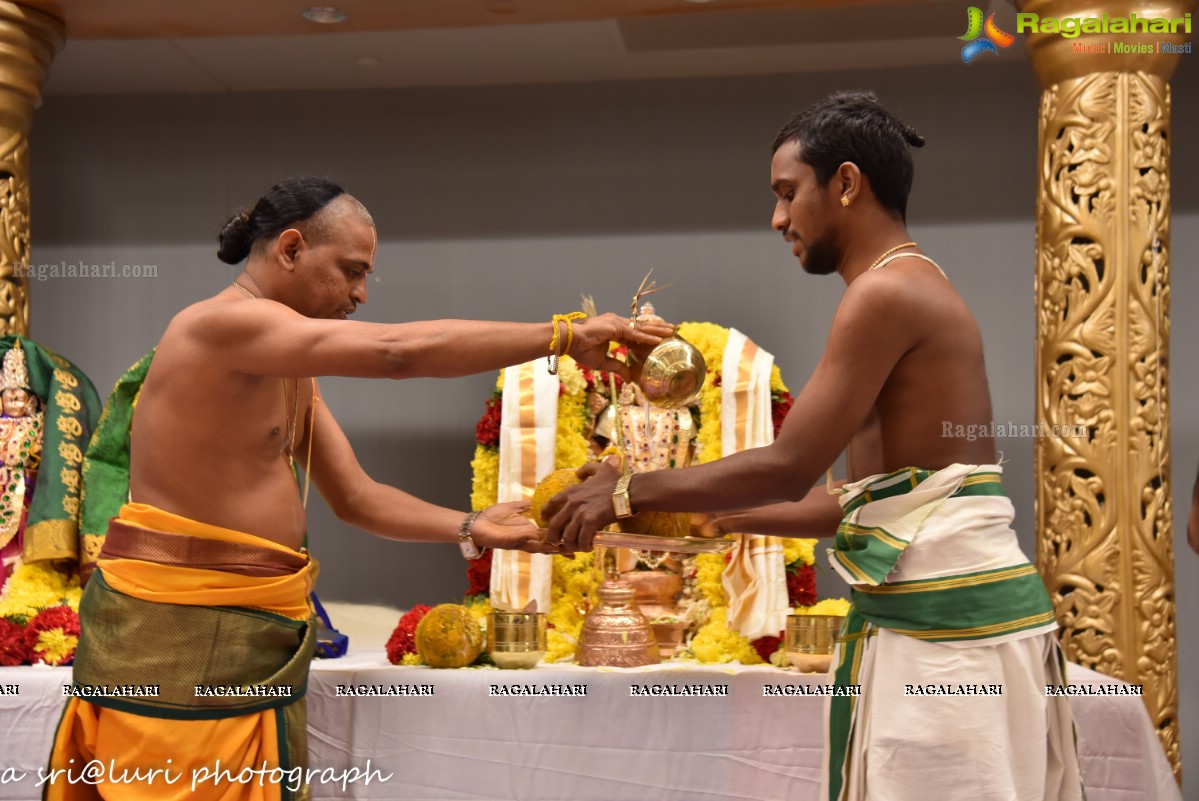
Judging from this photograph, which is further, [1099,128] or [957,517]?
[1099,128]

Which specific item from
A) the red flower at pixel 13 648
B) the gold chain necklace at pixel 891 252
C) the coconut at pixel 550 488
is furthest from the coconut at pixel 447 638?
the gold chain necklace at pixel 891 252

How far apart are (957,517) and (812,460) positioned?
311mm

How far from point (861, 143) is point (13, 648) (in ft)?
9.87

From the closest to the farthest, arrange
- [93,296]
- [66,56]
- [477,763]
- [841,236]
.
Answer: [841,236] < [477,763] < [66,56] < [93,296]

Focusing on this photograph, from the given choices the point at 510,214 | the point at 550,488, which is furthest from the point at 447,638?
the point at 510,214

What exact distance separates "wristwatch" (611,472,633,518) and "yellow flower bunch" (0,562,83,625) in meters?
2.18

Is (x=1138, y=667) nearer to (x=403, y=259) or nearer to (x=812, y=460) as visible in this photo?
(x=812, y=460)

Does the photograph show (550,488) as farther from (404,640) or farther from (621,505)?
(404,640)

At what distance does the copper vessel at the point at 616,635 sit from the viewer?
3.62m

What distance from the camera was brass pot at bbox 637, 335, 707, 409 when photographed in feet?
9.34

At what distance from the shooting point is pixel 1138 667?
393 cm

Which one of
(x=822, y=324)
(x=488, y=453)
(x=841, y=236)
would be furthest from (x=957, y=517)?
(x=822, y=324)

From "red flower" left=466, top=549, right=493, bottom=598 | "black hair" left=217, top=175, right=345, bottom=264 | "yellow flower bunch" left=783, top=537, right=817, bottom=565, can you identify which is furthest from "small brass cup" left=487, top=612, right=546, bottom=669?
"black hair" left=217, top=175, right=345, bottom=264

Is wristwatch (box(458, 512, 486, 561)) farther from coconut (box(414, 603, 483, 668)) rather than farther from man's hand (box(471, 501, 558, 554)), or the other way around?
coconut (box(414, 603, 483, 668))
